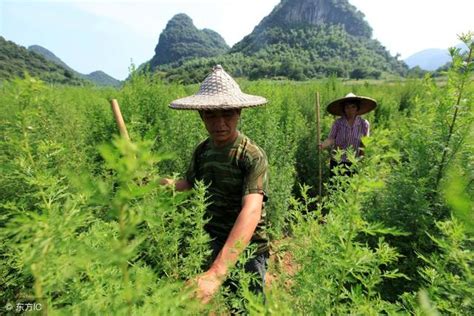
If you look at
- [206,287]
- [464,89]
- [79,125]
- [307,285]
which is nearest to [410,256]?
[464,89]

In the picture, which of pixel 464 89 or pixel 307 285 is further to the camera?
pixel 464 89

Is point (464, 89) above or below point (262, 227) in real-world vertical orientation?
above

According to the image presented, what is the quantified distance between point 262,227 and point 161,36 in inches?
8342

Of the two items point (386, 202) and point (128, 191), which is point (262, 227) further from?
point (128, 191)

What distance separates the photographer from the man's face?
2.29 meters

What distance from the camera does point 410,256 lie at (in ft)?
8.21

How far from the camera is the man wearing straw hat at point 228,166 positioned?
210cm

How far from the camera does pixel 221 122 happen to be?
2283 mm

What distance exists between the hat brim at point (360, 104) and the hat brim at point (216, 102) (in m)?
3.49

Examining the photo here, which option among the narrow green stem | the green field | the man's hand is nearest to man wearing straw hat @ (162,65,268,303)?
the green field

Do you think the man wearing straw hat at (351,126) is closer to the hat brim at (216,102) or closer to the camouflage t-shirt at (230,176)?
the camouflage t-shirt at (230,176)

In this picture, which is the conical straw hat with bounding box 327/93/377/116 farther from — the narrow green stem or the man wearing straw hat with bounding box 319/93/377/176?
the narrow green stem

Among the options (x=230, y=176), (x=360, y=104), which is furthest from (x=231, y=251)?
(x=360, y=104)

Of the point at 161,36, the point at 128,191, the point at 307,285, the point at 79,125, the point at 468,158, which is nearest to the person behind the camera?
the point at 128,191
